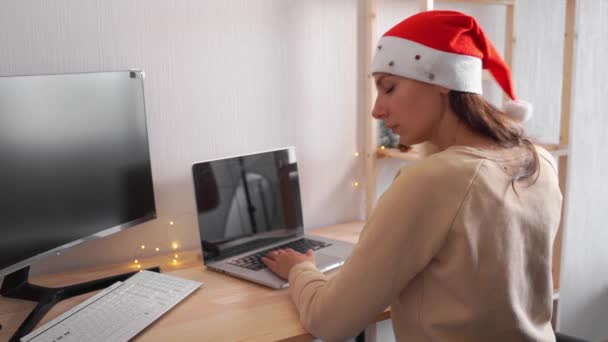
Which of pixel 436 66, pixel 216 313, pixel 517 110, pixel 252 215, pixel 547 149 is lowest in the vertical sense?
pixel 216 313

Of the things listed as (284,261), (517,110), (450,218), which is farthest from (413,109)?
(284,261)

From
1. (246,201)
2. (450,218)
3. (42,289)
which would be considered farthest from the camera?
(246,201)

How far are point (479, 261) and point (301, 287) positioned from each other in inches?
16.1

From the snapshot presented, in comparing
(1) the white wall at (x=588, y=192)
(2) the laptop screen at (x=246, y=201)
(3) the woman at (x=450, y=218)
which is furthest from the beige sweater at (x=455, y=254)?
(1) the white wall at (x=588, y=192)

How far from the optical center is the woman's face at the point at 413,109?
41.6 inches

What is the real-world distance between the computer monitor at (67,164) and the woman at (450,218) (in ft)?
1.88

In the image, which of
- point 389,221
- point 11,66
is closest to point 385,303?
point 389,221

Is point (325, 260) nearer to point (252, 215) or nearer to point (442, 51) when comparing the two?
point (252, 215)

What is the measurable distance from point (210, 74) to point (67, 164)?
52cm

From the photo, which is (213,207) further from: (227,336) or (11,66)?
(11,66)

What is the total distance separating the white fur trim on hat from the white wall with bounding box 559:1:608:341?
0.90m

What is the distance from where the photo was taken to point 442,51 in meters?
1.03

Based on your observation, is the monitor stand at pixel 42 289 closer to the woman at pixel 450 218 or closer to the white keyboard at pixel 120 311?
the white keyboard at pixel 120 311

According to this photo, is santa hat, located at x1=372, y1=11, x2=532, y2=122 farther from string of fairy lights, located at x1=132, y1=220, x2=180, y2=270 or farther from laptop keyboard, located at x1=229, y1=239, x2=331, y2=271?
string of fairy lights, located at x1=132, y1=220, x2=180, y2=270
